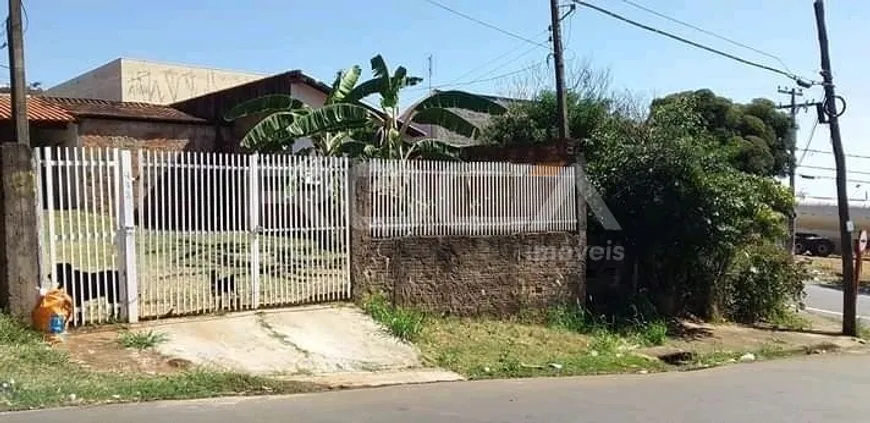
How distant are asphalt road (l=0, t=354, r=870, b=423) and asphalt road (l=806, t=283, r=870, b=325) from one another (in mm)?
13173

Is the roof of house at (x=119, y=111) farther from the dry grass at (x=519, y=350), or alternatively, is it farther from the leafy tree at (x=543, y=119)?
the dry grass at (x=519, y=350)

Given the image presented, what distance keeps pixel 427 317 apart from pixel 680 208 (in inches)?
225

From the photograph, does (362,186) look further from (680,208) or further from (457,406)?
(680,208)

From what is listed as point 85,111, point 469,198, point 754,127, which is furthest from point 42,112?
point 754,127

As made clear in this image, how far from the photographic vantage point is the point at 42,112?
71.7ft

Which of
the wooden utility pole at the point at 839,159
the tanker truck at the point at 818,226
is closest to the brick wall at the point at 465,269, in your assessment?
the wooden utility pole at the point at 839,159

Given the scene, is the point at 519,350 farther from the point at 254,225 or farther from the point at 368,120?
the point at 368,120

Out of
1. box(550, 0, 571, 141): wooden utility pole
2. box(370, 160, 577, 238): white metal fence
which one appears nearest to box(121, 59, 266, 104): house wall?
box(550, 0, 571, 141): wooden utility pole

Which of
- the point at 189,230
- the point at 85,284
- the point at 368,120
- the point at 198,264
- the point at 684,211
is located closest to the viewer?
the point at 85,284

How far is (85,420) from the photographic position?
674 cm

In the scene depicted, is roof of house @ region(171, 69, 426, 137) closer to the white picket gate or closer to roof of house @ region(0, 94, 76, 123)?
roof of house @ region(0, 94, 76, 123)

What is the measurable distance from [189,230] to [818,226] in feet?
149

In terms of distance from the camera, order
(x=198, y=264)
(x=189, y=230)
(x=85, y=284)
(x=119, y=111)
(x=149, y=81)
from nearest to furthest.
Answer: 1. (x=85, y=284)
2. (x=189, y=230)
3. (x=198, y=264)
4. (x=119, y=111)
5. (x=149, y=81)

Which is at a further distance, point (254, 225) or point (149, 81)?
point (149, 81)
